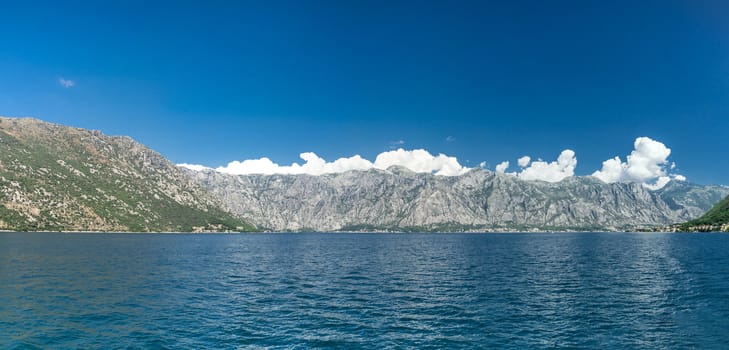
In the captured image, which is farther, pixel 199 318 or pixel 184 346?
pixel 199 318

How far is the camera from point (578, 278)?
8088 centimetres

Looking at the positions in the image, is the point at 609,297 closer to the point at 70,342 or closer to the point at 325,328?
the point at 325,328

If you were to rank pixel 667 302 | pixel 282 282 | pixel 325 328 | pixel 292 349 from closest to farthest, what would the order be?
pixel 292 349
pixel 325 328
pixel 667 302
pixel 282 282

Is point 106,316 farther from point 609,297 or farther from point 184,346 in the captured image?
point 609,297

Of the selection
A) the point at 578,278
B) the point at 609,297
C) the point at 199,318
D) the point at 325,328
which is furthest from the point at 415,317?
the point at 578,278

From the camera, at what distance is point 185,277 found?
266 ft

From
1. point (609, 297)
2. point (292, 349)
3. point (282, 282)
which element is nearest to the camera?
point (292, 349)

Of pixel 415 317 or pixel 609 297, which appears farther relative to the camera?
pixel 609 297

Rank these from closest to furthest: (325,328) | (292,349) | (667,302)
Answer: (292,349), (325,328), (667,302)

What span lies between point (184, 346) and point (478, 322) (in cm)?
2987

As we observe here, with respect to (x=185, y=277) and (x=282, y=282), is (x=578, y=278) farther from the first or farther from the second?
(x=185, y=277)

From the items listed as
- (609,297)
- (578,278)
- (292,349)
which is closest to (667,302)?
(609,297)

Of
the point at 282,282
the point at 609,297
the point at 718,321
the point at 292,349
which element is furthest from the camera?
the point at 282,282

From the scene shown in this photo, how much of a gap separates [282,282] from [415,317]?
117 feet
